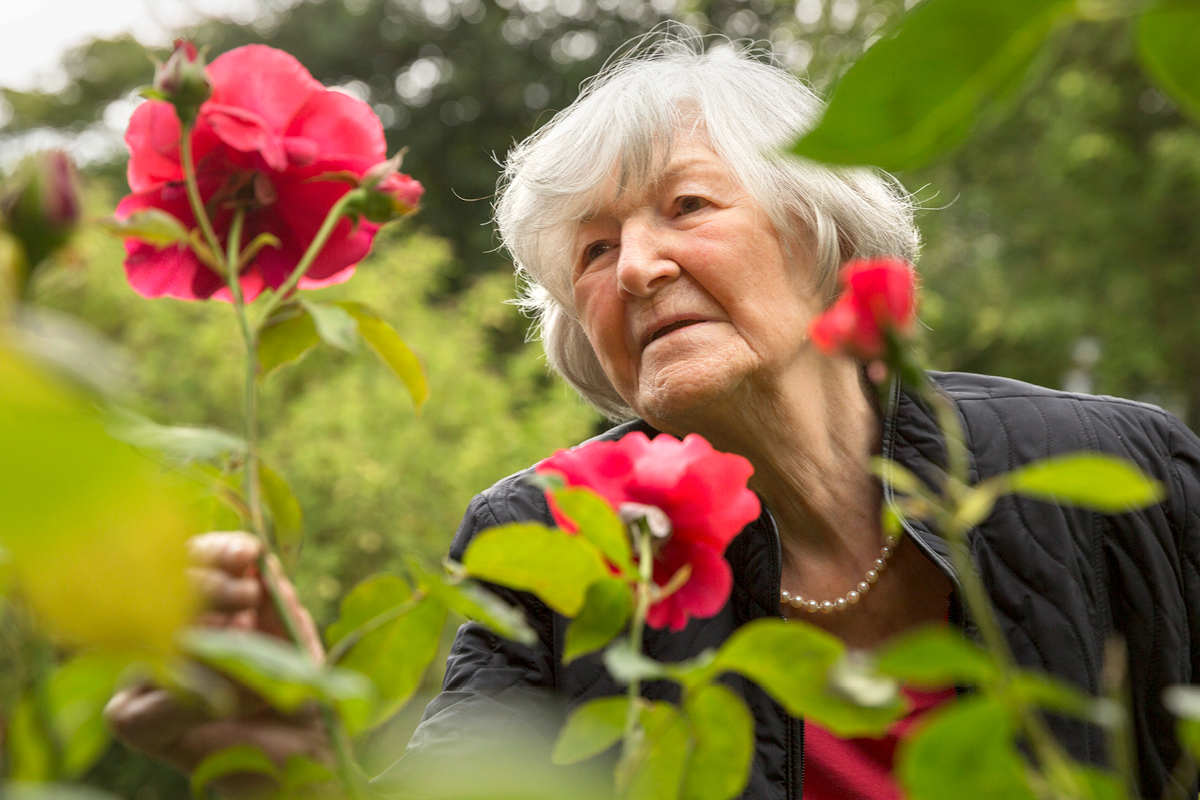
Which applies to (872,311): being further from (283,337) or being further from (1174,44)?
(283,337)

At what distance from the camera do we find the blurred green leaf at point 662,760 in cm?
34

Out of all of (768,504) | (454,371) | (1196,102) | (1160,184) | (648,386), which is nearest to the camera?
(1196,102)

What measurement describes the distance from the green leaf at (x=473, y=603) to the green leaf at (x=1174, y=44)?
23 centimetres

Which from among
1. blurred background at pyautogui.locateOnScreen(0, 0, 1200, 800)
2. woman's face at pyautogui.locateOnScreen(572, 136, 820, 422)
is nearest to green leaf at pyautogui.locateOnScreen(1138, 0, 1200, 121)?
blurred background at pyautogui.locateOnScreen(0, 0, 1200, 800)

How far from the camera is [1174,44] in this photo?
24cm

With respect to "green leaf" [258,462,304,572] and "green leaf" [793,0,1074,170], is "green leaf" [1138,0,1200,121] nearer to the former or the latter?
"green leaf" [793,0,1074,170]

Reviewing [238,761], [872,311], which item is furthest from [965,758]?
[238,761]

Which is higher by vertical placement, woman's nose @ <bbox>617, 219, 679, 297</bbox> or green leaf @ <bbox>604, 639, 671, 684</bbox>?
green leaf @ <bbox>604, 639, 671, 684</bbox>

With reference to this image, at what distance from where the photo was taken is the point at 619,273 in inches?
49.6

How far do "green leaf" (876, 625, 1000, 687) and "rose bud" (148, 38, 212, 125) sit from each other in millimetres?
332

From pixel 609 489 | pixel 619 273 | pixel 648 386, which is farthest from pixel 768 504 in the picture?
pixel 609 489

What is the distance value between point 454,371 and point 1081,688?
4.46 m

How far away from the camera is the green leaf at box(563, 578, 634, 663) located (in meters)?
0.37

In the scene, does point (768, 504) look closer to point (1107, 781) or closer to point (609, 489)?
point (609, 489)
